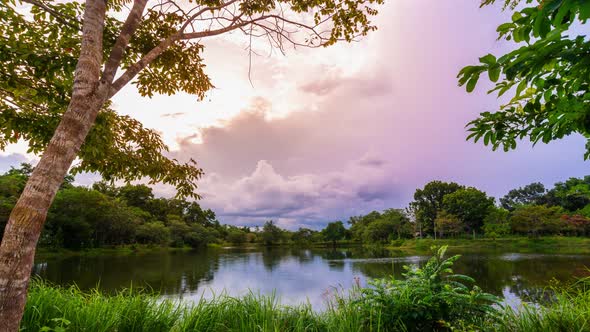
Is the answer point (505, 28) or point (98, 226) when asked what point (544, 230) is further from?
point (98, 226)

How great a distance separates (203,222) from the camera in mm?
85375

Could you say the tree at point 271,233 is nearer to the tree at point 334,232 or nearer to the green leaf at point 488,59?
the tree at point 334,232

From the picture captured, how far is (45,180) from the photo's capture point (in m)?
2.30

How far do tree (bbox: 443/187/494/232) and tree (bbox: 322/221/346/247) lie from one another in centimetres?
3304

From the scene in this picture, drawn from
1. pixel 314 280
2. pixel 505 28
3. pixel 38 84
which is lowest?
pixel 314 280

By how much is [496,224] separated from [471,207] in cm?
652

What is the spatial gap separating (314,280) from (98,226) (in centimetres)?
3610

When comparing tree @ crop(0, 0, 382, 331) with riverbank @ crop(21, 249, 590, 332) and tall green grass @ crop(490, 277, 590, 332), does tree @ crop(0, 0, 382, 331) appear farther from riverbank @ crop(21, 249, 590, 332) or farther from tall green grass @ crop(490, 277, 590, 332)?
tall green grass @ crop(490, 277, 590, 332)

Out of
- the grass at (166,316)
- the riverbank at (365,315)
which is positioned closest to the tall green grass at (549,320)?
the riverbank at (365,315)

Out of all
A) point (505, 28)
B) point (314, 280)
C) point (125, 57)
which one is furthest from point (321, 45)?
point (314, 280)

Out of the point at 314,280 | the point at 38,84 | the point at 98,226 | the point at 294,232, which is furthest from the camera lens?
the point at 294,232

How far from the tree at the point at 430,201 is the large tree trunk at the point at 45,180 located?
6963cm

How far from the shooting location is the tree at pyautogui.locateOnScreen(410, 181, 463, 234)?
66.4m

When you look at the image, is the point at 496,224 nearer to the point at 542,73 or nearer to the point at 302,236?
the point at 302,236
